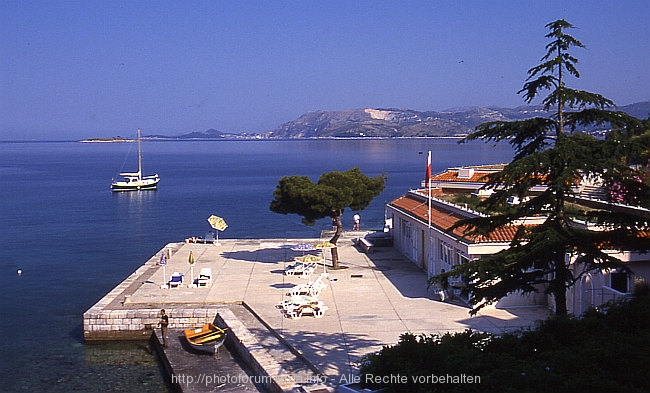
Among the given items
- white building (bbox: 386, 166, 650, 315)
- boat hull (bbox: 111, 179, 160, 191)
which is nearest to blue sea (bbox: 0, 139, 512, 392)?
boat hull (bbox: 111, 179, 160, 191)

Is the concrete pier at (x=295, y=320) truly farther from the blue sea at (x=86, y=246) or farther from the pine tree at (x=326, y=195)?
the pine tree at (x=326, y=195)

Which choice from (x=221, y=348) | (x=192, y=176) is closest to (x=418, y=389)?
(x=221, y=348)

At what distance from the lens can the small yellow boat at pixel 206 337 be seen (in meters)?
→ 15.7

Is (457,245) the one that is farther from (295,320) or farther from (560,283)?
(560,283)

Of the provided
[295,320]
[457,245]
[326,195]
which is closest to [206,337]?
[295,320]

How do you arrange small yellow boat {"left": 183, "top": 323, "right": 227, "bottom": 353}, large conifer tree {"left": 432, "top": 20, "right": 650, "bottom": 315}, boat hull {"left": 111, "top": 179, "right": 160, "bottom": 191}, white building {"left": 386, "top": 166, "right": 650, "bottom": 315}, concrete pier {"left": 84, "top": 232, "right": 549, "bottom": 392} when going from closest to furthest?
large conifer tree {"left": 432, "top": 20, "right": 650, "bottom": 315} < concrete pier {"left": 84, "top": 232, "right": 549, "bottom": 392} < small yellow boat {"left": 183, "top": 323, "right": 227, "bottom": 353} < white building {"left": 386, "top": 166, "right": 650, "bottom": 315} < boat hull {"left": 111, "top": 179, "right": 160, "bottom": 191}

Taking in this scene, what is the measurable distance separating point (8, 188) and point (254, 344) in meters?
83.9

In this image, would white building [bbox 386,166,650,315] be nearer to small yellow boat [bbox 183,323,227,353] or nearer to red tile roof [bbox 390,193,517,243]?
red tile roof [bbox 390,193,517,243]

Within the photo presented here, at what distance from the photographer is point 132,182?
87.0 meters

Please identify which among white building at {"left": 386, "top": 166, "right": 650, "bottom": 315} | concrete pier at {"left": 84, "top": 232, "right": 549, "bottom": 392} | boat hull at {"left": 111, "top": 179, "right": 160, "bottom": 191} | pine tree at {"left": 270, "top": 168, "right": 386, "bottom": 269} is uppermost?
pine tree at {"left": 270, "top": 168, "right": 386, "bottom": 269}

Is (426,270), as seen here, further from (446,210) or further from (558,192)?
(558,192)

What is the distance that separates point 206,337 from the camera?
1606cm

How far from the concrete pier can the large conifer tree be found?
339 cm

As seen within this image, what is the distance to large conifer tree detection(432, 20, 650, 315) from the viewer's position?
33.7 ft
